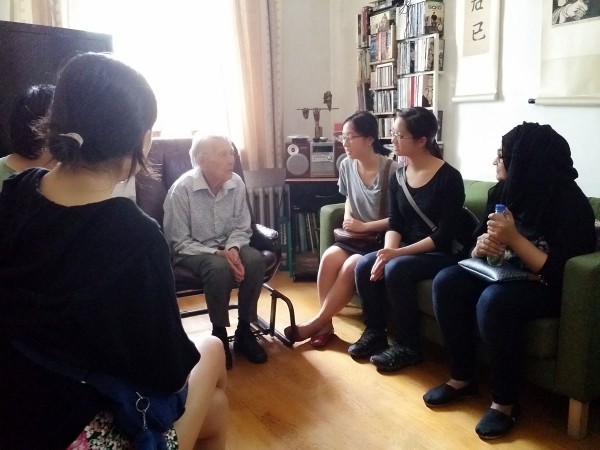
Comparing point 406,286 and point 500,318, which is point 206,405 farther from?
point 406,286

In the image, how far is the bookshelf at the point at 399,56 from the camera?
3198 millimetres

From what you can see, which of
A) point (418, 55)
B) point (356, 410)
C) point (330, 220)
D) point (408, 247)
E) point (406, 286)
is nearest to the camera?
point (356, 410)

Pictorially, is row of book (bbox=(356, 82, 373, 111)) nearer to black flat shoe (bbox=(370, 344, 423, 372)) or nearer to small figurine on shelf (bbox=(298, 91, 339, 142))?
small figurine on shelf (bbox=(298, 91, 339, 142))

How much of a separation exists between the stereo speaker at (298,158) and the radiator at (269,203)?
0.25 metres

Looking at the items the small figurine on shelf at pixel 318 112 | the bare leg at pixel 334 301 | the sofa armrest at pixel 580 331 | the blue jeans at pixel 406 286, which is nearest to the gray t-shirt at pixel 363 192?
the bare leg at pixel 334 301

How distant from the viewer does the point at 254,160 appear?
12.6ft

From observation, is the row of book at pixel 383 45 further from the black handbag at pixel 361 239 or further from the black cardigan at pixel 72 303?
the black cardigan at pixel 72 303

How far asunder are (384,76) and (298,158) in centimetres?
81

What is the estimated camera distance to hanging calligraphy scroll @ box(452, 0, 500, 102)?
2.88m

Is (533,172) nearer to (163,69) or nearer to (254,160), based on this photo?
(254,160)

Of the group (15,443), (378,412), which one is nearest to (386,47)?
(378,412)

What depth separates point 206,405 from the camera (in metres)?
1.19

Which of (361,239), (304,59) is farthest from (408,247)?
(304,59)

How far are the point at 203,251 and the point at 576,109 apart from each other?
1.89m
